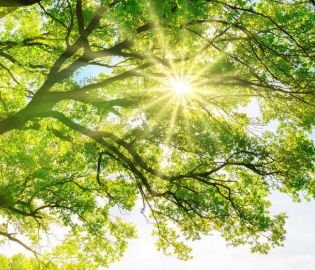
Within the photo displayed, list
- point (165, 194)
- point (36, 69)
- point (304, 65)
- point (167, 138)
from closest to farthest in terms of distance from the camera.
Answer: point (304, 65)
point (167, 138)
point (165, 194)
point (36, 69)

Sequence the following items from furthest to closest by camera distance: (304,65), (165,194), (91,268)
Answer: (91,268) < (165,194) < (304,65)

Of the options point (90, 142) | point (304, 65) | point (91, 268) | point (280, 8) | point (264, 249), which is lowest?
point (91, 268)

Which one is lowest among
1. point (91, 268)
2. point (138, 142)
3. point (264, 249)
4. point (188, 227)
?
point (91, 268)

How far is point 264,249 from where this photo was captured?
10.3m

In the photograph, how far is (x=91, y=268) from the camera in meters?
15.3

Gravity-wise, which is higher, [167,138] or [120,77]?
[120,77]

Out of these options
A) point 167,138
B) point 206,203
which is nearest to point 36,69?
point 167,138

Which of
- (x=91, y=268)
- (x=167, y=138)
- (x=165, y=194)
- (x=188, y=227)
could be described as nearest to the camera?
(x=167, y=138)

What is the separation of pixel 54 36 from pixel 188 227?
12583mm

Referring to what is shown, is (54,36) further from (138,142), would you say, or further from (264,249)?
(264,249)

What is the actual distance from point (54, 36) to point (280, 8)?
10.8m

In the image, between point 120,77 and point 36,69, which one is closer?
point 120,77

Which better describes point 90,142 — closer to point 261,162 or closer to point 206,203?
point 206,203

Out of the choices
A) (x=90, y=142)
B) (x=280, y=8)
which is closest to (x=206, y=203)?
(x=90, y=142)
